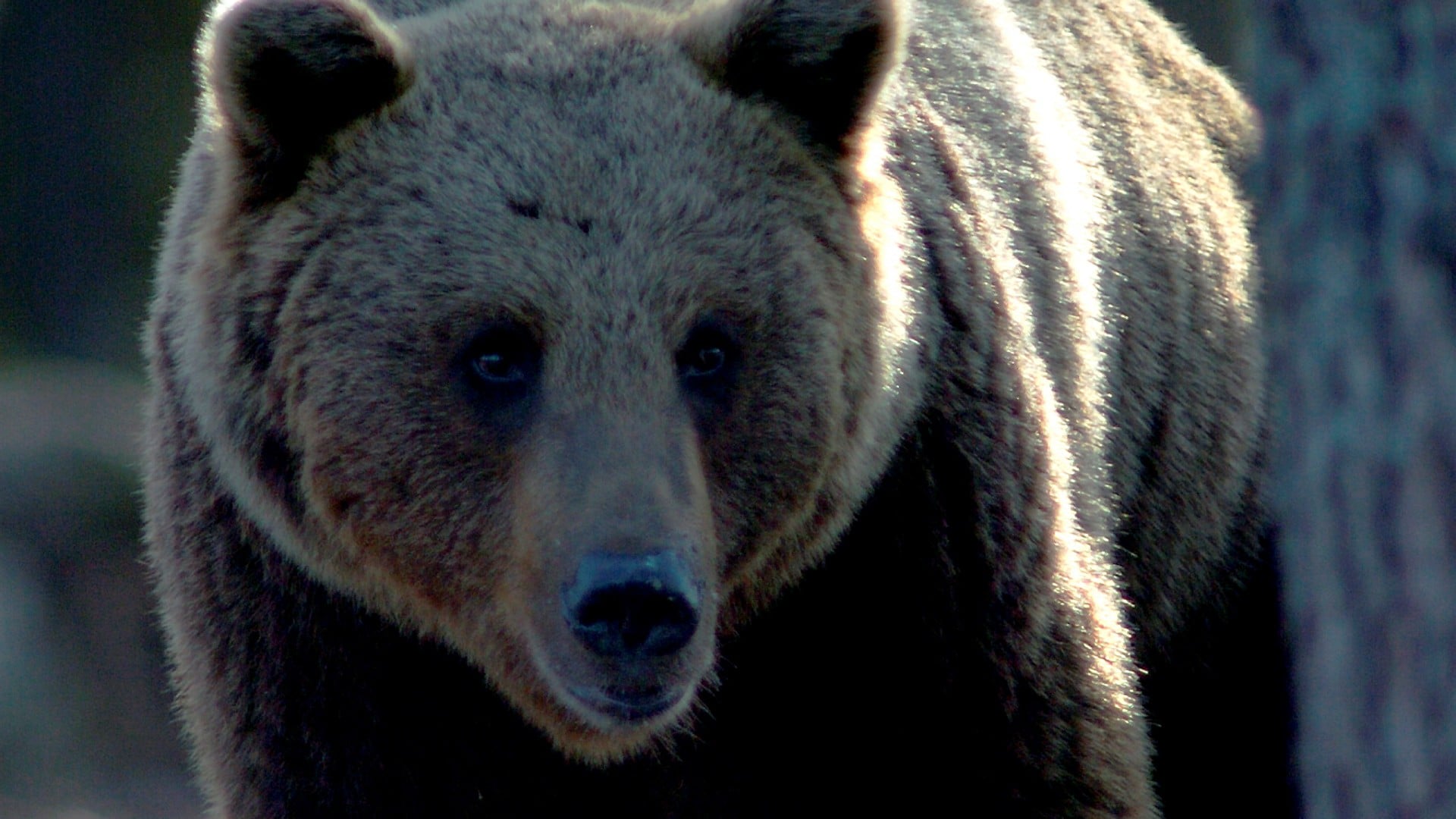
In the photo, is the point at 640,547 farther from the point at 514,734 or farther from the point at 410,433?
the point at 514,734

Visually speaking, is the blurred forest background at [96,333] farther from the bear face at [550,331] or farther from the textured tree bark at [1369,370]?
the bear face at [550,331]

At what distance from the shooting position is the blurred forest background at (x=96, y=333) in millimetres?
2877

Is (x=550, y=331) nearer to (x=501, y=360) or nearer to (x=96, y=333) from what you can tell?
(x=501, y=360)

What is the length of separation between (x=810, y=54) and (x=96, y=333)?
13900 mm

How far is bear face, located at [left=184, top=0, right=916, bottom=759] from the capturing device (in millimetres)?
4270

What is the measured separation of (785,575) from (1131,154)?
248cm

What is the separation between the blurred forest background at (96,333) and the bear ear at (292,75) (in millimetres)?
2010

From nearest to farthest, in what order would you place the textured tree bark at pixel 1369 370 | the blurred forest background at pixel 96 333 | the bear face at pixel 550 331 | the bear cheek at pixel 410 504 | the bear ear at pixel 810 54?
the textured tree bark at pixel 1369 370 → the blurred forest background at pixel 96 333 → the bear face at pixel 550 331 → the bear cheek at pixel 410 504 → the bear ear at pixel 810 54

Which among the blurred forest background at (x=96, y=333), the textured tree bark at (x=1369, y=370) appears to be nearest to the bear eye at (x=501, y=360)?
the blurred forest background at (x=96, y=333)

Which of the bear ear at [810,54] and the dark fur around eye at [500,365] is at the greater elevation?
the bear ear at [810,54]

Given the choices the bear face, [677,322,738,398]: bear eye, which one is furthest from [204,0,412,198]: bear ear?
[677,322,738,398]: bear eye

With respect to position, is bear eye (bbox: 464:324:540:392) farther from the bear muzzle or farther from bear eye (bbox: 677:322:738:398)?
the bear muzzle

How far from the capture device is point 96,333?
56.7 ft

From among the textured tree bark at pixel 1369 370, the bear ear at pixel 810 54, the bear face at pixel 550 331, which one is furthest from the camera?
the bear ear at pixel 810 54
